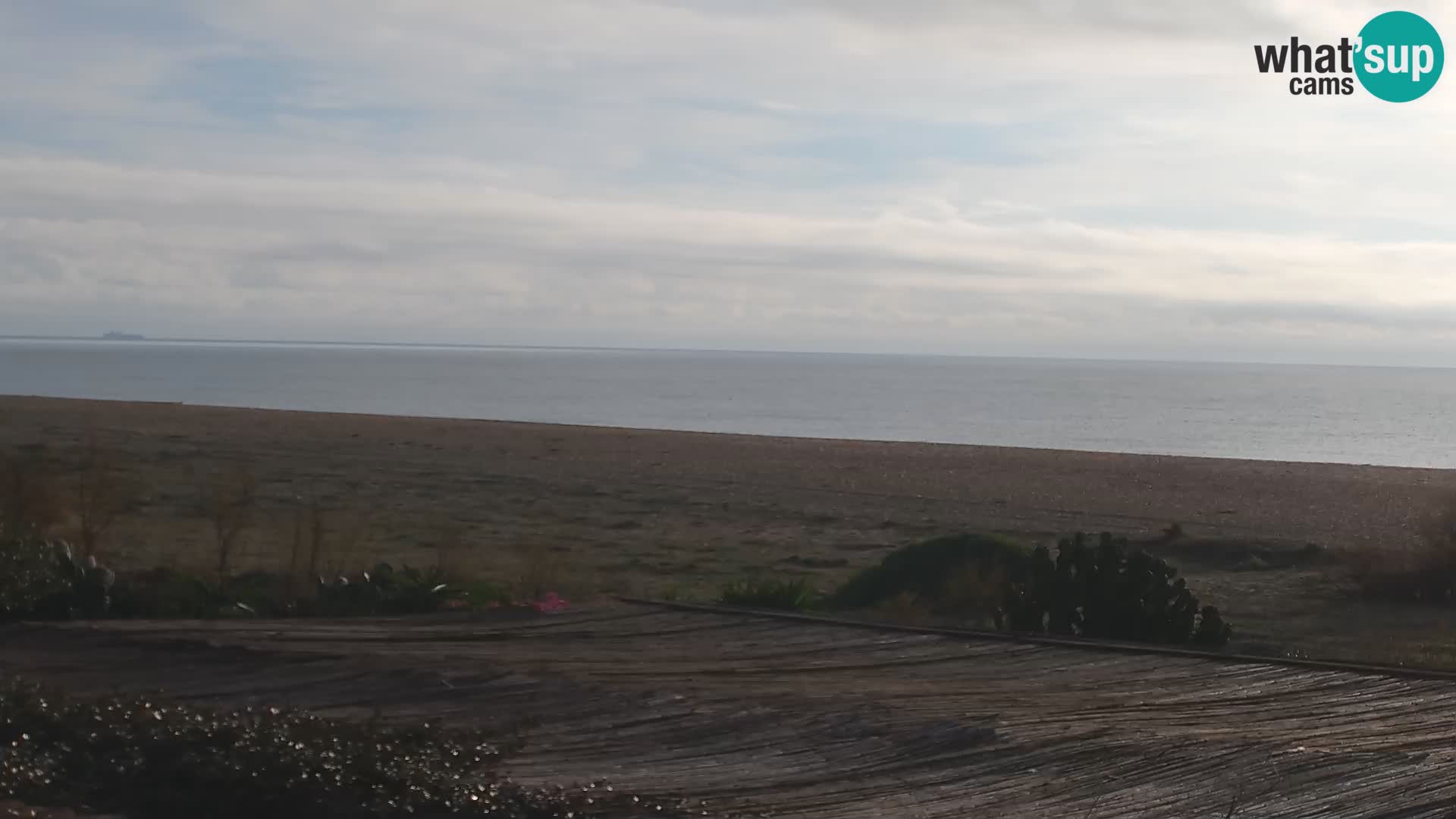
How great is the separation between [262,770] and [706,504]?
20.4m

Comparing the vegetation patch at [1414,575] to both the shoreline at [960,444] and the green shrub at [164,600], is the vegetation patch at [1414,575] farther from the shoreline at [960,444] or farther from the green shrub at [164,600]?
the shoreline at [960,444]

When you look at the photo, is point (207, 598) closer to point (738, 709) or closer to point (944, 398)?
point (738, 709)

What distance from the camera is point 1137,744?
5.79m

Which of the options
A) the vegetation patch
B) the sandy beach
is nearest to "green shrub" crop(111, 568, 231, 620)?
the sandy beach

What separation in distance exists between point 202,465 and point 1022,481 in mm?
17306

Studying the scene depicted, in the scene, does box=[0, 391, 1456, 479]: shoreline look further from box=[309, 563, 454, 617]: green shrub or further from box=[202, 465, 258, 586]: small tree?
box=[309, 563, 454, 617]: green shrub

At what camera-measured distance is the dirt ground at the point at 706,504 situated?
15.3m

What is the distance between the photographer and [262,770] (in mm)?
5121

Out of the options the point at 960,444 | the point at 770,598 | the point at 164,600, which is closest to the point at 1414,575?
the point at 770,598

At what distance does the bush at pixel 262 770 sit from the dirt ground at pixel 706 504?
541 centimetres

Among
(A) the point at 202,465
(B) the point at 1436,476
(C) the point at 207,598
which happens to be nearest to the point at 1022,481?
(B) the point at 1436,476

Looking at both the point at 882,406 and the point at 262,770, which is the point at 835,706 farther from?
Answer: the point at 882,406

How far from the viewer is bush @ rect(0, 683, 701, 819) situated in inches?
194

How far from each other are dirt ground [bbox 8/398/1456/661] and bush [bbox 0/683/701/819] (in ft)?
17.8
